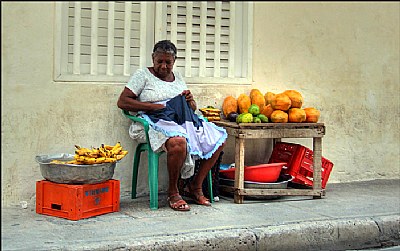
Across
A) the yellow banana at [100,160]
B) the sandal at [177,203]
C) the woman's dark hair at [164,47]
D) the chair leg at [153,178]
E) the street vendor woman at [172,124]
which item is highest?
the woman's dark hair at [164,47]

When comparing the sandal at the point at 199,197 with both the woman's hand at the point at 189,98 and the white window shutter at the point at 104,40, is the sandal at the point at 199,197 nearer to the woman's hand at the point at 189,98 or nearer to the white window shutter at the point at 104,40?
the woman's hand at the point at 189,98

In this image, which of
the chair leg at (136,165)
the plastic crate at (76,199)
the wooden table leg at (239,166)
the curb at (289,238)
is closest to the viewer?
the curb at (289,238)

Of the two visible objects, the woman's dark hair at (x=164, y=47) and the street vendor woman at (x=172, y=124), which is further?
the woman's dark hair at (x=164, y=47)

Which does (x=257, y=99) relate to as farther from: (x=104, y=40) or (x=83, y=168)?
(x=83, y=168)

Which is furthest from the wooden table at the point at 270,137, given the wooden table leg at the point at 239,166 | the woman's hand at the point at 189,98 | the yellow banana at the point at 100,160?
the yellow banana at the point at 100,160

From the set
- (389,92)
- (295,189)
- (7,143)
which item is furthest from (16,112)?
(389,92)

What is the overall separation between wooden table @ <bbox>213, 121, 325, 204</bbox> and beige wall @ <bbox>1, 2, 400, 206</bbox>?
71 centimetres

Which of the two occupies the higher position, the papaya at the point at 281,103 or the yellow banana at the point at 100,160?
the papaya at the point at 281,103

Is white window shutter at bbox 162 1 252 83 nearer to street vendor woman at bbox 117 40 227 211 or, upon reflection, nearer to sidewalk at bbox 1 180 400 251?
street vendor woman at bbox 117 40 227 211

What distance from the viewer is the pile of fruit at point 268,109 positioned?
659 cm

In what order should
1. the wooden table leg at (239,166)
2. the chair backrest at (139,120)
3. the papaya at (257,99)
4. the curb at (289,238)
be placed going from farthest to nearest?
the papaya at (257,99) → the wooden table leg at (239,166) → the chair backrest at (139,120) → the curb at (289,238)

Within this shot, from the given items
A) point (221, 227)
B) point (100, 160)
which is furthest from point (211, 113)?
point (221, 227)

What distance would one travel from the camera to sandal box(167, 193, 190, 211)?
607 cm

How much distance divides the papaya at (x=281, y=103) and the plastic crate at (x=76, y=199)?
1.77 meters
